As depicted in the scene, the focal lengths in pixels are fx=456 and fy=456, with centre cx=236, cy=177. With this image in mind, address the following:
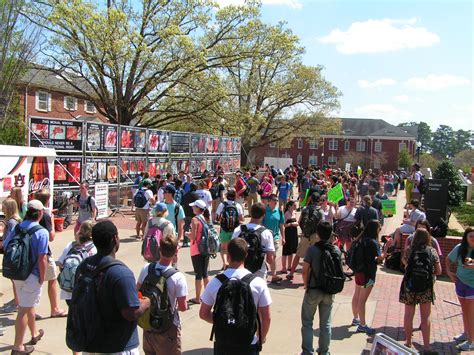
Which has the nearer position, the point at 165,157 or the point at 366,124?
the point at 165,157

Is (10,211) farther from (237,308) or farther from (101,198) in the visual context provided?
(101,198)

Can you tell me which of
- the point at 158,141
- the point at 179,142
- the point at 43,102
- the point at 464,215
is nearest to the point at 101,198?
the point at 158,141

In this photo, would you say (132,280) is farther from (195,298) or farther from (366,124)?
(366,124)

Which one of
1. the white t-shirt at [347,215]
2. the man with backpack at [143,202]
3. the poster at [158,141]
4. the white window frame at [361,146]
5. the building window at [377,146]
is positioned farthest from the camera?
the white window frame at [361,146]

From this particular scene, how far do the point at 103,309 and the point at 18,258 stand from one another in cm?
242

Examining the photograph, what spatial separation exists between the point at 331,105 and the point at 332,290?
40954 mm

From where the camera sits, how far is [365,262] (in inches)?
256

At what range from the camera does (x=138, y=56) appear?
24438mm

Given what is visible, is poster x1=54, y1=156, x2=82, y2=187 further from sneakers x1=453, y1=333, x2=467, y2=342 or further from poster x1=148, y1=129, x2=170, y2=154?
sneakers x1=453, y1=333, x2=467, y2=342

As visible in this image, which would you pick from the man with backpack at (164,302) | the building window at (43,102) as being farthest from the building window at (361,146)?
the man with backpack at (164,302)

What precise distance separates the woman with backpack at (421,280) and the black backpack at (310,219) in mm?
2710

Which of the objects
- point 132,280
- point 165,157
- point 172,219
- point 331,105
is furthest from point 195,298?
point 331,105

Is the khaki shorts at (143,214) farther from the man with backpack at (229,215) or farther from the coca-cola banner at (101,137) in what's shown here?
the coca-cola banner at (101,137)

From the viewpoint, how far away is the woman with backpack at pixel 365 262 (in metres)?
6.49
